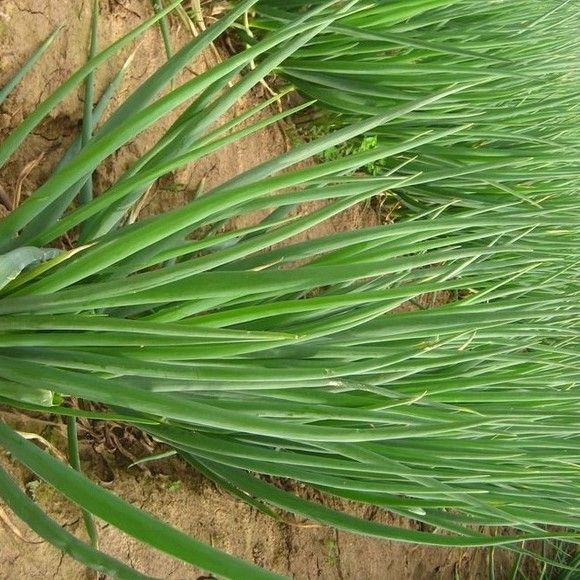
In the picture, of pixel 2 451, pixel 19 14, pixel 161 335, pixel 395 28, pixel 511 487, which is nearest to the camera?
pixel 161 335

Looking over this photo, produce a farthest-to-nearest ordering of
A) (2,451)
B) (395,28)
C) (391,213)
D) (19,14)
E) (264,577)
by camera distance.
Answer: (391,213), (395,28), (19,14), (2,451), (264,577)

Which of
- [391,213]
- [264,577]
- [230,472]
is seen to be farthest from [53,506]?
[391,213]

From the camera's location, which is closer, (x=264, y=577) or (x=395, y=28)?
(x=264, y=577)

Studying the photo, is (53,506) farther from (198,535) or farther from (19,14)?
(19,14)

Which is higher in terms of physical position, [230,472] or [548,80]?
[548,80]

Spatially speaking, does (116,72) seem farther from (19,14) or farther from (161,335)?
(161,335)

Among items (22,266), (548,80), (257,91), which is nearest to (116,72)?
(257,91)

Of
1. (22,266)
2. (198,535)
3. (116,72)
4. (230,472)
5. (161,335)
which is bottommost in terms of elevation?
(198,535)
